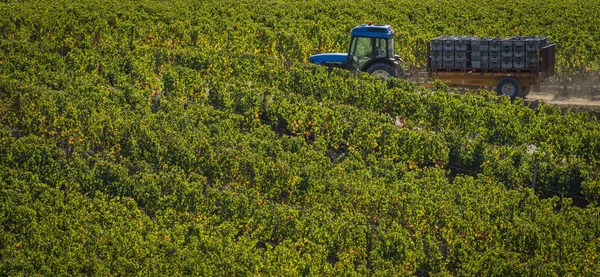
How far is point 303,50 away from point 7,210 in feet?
49.2

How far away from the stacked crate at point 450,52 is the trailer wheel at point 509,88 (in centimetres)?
114

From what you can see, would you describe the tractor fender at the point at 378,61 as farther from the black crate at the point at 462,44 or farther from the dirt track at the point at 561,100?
the dirt track at the point at 561,100

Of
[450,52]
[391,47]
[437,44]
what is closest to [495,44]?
[450,52]

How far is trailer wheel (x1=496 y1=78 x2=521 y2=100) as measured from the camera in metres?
28.5

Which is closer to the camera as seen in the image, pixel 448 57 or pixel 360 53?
pixel 448 57

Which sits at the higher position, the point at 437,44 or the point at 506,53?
the point at 437,44

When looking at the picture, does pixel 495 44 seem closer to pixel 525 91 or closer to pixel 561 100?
pixel 525 91

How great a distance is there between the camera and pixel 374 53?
29.4 m

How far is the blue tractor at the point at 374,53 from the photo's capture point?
29.0m

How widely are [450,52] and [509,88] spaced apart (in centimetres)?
199

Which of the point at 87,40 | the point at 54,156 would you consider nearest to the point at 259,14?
the point at 87,40

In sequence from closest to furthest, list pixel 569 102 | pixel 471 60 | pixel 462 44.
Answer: pixel 462 44
pixel 471 60
pixel 569 102

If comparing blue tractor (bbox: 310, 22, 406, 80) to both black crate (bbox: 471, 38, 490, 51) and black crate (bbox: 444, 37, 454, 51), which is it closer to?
black crate (bbox: 444, 37, 454, 51)

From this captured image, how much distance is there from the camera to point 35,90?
26.4m
